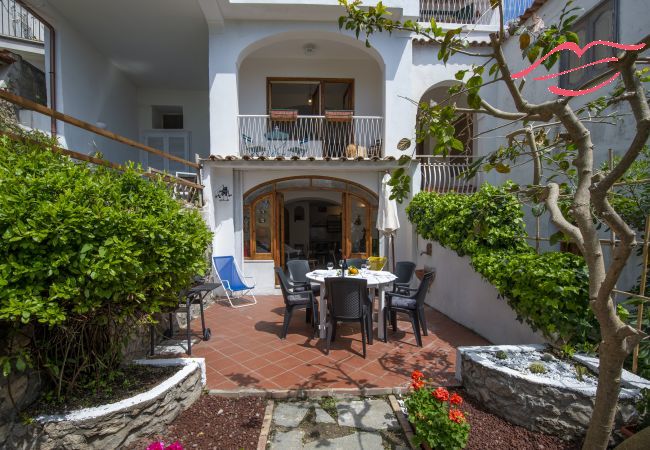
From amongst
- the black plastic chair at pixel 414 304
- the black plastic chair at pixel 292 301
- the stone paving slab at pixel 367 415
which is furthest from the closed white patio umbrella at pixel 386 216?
the stone paving slab at pixel 367 415

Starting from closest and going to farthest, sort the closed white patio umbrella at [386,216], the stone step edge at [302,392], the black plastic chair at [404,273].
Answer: the stone step edge at [302,392], the black plastic chair at [404,273], the closed white patio umbrella at [386,216]

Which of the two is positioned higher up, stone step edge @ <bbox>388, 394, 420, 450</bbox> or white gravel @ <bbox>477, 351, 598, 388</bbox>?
white gravel @ <bbox>477, 351, 598, 388</bbox>

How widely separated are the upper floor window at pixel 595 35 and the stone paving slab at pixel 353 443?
5.65 metres

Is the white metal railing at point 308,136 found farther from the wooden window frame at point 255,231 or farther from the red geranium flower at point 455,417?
the red geranium flower at point 455,417

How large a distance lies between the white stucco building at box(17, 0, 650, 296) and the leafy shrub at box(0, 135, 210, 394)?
13.9 feet

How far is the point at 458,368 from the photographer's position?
11.3 feet

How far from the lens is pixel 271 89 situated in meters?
8.42

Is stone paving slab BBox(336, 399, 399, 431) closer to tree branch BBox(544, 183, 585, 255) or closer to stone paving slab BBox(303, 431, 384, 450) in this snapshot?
stone paving slab BBox(303, 431, 384, 450)

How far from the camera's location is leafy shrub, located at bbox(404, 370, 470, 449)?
7.55 feet

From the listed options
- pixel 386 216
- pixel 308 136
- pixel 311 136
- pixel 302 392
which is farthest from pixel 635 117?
pixel 311 136

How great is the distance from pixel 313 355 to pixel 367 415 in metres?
1.27

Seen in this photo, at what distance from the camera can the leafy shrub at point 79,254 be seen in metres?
1.94

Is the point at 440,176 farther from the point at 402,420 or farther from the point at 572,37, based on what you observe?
the point at 572,37

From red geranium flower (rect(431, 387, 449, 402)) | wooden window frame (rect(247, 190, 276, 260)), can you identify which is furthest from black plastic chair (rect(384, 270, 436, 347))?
wooden window frame (rect(247, 190, 276, 260))
